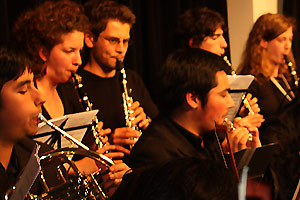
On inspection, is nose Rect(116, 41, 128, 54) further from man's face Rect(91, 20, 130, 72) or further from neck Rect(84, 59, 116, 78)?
neck Rect(84, 59, 116, 78)

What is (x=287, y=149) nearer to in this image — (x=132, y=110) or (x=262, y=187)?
(x=262, y=187)

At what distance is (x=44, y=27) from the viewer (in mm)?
2604

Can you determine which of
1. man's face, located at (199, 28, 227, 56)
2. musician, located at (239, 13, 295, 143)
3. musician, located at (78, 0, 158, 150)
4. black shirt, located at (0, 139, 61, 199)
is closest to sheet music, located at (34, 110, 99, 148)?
black shirt, located at (0, 139, 61, 199)

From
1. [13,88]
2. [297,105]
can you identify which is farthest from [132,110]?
[297,105]

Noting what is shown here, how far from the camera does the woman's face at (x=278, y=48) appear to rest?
3725mm

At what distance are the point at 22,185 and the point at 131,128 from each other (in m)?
1.32

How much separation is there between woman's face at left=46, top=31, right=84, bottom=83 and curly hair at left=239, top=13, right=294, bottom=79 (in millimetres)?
1414

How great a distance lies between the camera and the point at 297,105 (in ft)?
4.96

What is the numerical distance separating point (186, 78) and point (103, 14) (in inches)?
36.5

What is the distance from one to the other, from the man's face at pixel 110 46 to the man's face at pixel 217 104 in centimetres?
83

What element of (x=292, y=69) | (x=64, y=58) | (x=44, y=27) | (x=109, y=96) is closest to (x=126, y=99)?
(x=109, y=96)

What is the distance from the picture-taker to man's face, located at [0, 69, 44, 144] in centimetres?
191

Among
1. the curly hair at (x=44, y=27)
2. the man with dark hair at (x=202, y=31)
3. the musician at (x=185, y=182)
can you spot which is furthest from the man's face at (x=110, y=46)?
the musician at (x=185, y=182)

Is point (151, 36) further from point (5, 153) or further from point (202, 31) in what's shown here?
point (5, 153)
